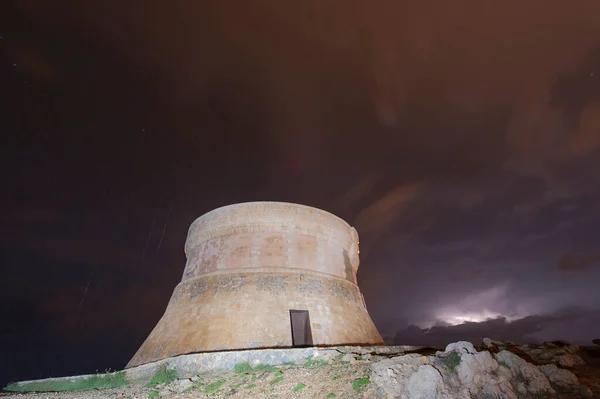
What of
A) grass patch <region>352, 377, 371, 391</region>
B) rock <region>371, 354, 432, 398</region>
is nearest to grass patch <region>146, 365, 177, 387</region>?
grass patch <region>352, 377, 371, 391</region>

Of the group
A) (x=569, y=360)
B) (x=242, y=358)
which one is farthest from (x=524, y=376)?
(x=242, y=358)

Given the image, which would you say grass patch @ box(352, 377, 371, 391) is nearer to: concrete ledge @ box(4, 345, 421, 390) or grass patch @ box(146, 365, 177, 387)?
concrete ledge @ box(4, 345, 421, 390)

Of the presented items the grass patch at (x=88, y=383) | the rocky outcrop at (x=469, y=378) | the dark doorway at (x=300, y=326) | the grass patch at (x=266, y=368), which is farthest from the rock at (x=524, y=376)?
the grass patch at (x=88, y=383)

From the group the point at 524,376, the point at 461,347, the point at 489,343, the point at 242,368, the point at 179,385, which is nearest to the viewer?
the point at 524,376

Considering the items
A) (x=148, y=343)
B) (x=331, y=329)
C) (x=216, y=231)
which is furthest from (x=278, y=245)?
(x=148, y=343)

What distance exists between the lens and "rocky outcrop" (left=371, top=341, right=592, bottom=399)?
6371 millimetres

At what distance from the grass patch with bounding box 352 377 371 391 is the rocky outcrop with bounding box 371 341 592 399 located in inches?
7.8

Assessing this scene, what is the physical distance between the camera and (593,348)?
40.3 feet

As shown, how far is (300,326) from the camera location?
1505 centimetres

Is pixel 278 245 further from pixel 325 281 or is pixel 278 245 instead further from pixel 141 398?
pixel 141 398

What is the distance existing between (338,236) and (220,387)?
10461mm

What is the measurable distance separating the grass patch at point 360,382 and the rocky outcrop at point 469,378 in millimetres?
199

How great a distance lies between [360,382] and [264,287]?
764 cm

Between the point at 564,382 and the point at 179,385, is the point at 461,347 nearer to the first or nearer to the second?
the point at 564,382
